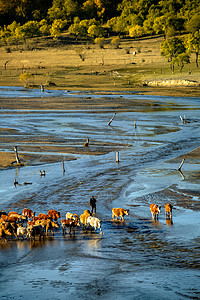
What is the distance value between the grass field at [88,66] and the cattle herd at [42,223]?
60874 millimetres

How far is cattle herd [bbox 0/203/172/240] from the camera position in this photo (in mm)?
17344

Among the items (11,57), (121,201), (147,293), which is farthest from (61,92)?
(147,293)

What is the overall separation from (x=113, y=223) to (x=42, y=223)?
9.80 ft

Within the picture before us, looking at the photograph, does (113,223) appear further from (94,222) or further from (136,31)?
(136,31)

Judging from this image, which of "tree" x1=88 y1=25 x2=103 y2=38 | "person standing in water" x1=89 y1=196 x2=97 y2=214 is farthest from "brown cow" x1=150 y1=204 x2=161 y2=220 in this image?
"tree" x1=88 y1=25 x2=103 y2=38

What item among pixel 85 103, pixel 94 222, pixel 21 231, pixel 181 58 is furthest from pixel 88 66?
pixel 21 231

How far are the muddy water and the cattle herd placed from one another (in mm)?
322

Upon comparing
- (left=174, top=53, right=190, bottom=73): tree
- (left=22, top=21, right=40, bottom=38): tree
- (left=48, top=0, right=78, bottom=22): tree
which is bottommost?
(left=174, top=53, right=190, bottom=73): tree

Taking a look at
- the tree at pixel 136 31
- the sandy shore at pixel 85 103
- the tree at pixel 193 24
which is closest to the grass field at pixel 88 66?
the tree at pixel 136 31

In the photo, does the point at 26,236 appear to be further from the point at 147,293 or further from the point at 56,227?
the point at 147,293

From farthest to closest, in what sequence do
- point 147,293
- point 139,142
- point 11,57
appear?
point 11,57 < point 139,142 < point 147,293

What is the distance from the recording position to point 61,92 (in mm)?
76500

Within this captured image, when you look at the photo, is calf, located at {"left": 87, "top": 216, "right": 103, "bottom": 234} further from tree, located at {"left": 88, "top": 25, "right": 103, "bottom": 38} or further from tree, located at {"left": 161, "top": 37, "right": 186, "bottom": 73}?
tree, located at {"left": 88, "top": 25, "right": 103, "bottom": 38}

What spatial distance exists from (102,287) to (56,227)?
5311mm
